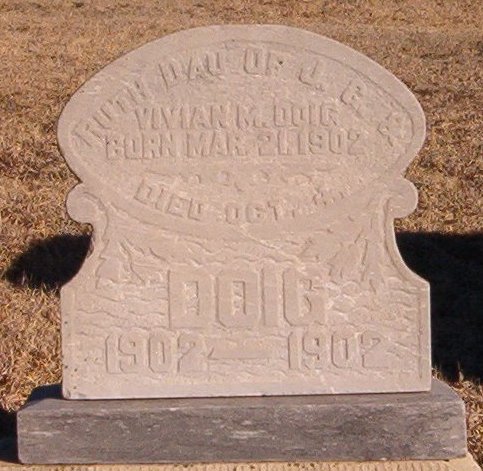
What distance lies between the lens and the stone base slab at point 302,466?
A: 3.54 meters

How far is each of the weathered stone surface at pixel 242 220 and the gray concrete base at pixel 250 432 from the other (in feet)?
0.40

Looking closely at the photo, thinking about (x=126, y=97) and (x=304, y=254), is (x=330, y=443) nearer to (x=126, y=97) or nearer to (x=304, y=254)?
(x=304, y=254)

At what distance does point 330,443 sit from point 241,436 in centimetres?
24

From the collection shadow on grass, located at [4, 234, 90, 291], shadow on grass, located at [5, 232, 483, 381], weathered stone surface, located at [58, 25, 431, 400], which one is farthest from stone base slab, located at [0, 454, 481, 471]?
shadow on grass, located at [4, 234, 90, 291]

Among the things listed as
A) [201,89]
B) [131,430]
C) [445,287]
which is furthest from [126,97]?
[445,287]

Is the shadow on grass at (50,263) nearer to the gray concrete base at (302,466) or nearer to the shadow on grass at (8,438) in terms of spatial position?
the shadow on grass at (8,438)

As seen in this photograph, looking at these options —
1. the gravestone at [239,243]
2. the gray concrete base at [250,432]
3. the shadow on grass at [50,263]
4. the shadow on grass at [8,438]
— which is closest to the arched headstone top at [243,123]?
the gravestone at [239,243]

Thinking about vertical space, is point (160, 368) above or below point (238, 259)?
below

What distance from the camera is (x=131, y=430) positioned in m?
3.56

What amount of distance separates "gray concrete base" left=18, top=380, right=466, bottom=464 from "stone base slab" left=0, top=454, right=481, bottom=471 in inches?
0.6

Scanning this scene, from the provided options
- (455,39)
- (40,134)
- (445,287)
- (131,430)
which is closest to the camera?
(131,430)

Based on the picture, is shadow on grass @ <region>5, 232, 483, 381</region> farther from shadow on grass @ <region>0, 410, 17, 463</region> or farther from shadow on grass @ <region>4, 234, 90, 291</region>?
shadow on grass @ <region>0, 410, 17, 463</region>

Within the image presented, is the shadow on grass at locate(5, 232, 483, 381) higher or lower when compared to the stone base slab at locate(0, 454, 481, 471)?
higher

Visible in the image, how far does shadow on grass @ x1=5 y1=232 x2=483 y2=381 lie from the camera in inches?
208
